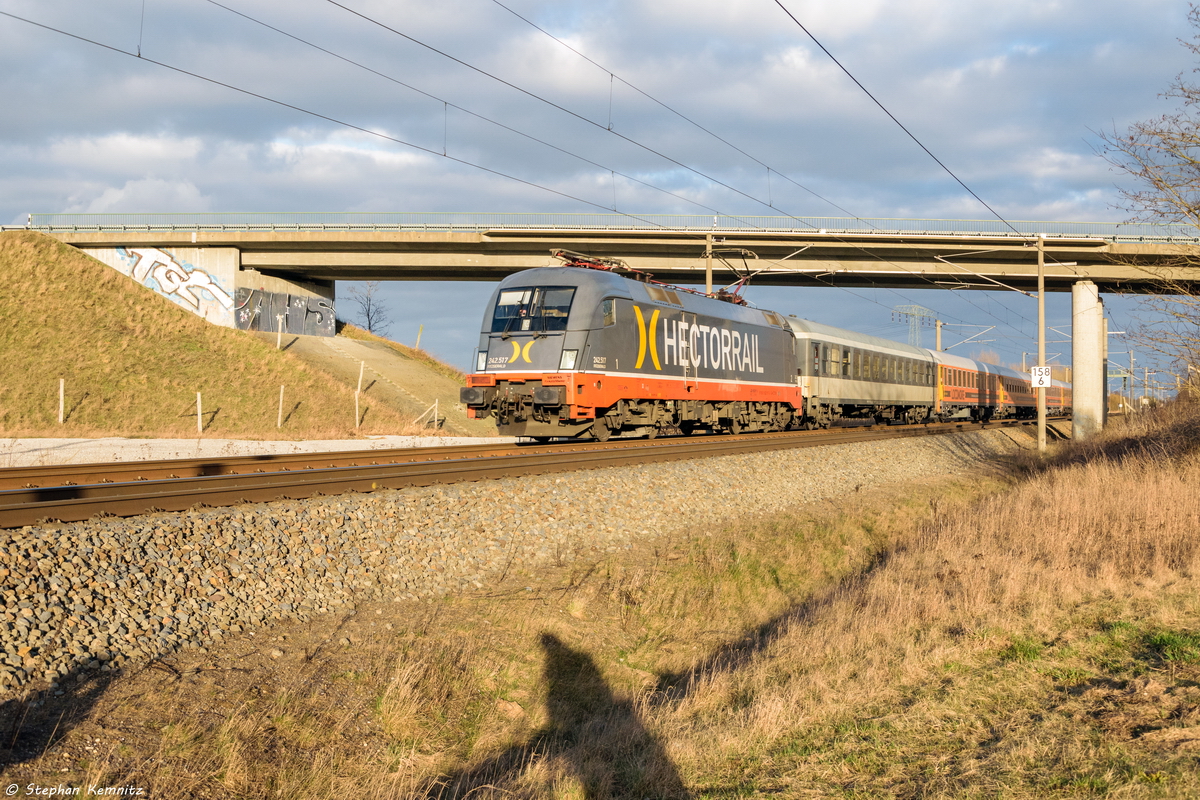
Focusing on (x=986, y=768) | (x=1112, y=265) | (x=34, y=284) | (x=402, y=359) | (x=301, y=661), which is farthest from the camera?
(x=402, y=359)

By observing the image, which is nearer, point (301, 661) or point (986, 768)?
point (986, 768)

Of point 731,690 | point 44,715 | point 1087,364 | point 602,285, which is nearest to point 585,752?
point 731,690

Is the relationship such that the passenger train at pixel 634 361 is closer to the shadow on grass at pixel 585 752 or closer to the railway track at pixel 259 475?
the railway track at pixel 259 475

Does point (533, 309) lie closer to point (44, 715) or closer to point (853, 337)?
point (44, 715)

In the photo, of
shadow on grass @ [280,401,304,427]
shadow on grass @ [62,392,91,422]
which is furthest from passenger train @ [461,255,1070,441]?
shadow on grass @ [62,392,91,422]

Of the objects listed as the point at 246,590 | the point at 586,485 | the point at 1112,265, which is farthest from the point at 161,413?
the point at 1112,265

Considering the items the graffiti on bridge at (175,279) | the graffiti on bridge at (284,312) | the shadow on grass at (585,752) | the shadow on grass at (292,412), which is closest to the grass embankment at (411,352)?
the graffiti on bridge at (284,312)

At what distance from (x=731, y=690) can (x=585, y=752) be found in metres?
1.74

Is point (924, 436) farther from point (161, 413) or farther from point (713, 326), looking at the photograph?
point (161, 413)

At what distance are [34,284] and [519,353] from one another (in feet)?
94.4

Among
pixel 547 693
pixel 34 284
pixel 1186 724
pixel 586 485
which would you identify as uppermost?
pixel 34 284

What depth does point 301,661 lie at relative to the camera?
243 inches

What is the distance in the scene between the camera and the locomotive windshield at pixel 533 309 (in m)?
17.5

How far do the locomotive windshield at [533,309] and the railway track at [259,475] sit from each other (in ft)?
8.47
